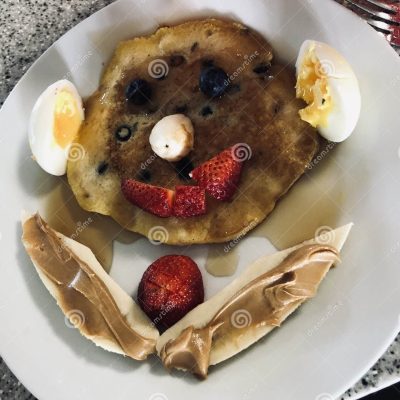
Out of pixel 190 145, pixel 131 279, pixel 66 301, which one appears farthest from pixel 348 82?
pixel 66 301

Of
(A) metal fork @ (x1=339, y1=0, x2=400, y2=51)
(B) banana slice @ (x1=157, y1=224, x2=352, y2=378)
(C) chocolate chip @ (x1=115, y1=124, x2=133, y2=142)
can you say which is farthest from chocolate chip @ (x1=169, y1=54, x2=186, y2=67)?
(B) banana slice @ (x1=157, y1=224, x2=352, y2=378)

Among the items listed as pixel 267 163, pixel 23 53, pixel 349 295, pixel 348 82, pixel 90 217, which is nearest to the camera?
pixel 349 295

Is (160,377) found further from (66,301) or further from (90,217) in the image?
(90,217)

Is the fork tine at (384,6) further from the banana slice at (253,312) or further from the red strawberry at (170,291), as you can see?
the red strawberry at (170,291)

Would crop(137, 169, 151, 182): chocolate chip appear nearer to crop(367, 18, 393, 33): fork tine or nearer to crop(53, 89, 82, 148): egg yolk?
crop(53, 89, 82, 148): egg yolk

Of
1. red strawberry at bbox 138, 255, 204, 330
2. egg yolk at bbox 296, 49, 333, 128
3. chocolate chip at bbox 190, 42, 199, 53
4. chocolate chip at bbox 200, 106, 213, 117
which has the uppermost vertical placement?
egg yolk at bbox 296, 49, 333, 128

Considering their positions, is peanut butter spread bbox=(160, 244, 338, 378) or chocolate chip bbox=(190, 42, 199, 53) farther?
chocolate chip bbox=(190, 42, 199, 53)

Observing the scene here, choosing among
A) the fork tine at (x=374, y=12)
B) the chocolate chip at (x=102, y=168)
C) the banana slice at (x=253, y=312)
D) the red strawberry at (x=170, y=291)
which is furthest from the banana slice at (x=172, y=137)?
the fork tine at (x=374, y=12)
